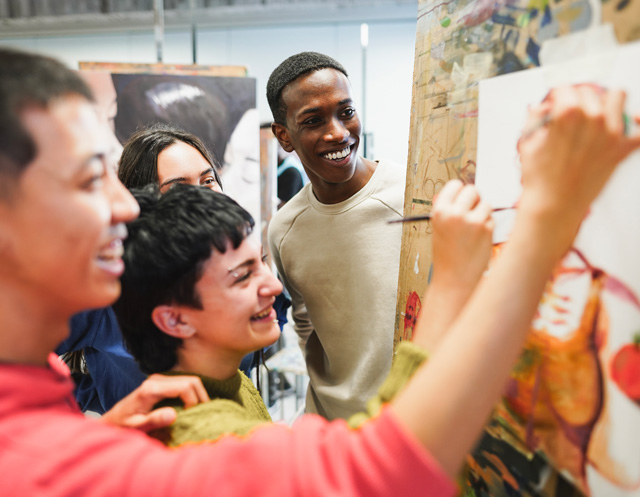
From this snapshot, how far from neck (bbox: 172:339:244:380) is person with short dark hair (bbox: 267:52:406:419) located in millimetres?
617

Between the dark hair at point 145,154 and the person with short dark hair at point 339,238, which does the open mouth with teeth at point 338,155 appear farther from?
the dark hair at point 145,154

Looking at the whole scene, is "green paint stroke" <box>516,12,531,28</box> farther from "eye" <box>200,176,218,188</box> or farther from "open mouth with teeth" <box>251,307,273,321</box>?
"eye" <box>200,176,218,188</box>

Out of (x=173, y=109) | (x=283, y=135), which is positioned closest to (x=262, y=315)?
(x=283, y=135)

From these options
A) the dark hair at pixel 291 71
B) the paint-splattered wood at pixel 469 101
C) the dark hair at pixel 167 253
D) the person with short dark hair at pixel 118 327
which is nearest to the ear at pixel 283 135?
the dark hair at pixel 291 71

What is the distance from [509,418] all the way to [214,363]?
0.46 meters

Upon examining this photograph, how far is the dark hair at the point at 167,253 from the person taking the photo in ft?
2.33

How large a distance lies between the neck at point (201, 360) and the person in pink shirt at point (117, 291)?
0.70ft

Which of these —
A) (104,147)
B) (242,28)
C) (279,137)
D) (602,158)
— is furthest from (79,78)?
(242,28)

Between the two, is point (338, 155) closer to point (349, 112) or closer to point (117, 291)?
point (349, 112)

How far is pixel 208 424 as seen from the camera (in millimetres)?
597

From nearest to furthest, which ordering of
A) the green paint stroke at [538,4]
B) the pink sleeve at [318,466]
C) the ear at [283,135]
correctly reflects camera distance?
1. the pink sleeve at [318,466]
2. the green paint stroke at [538,4]
3. the ear at [283,135]

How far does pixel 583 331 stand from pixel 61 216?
0.60m

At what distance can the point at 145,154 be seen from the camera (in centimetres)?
115

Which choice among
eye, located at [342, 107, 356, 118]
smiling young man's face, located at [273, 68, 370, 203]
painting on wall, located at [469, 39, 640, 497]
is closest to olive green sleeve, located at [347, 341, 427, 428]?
painting on wall, located at [469, 39, 640, 497]
